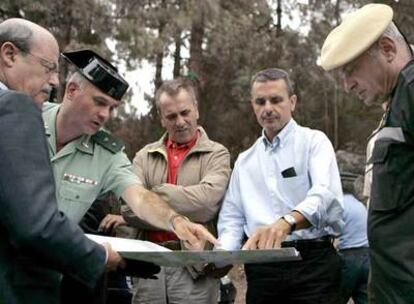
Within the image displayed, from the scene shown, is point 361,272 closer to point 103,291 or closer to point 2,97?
point 103,291

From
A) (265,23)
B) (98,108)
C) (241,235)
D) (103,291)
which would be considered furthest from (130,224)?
(265,23)

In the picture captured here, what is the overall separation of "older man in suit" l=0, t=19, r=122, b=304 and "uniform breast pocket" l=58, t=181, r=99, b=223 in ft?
Result: 2.11

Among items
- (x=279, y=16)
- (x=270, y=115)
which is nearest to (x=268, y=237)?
(x=270, y=115)

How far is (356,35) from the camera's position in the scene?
2.61m

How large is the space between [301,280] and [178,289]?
0.68m

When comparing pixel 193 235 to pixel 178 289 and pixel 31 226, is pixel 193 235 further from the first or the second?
pixel 31 226

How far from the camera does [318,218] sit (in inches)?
131

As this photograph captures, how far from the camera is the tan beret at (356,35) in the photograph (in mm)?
2572

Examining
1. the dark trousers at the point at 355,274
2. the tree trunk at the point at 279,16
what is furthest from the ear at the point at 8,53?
the tree trunk at the point at 279,16

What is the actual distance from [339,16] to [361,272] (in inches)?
443

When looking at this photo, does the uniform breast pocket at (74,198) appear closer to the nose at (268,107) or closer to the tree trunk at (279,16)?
the nose at (268,107)

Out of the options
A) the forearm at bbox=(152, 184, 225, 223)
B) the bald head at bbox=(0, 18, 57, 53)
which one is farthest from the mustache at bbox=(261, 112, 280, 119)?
the bald head at bbox=(0, 18, 57, 53)

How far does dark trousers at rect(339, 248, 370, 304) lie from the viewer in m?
4.75

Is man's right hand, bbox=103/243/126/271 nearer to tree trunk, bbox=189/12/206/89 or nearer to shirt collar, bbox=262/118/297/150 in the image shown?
shirt collar, bbox=262/118/297/150
